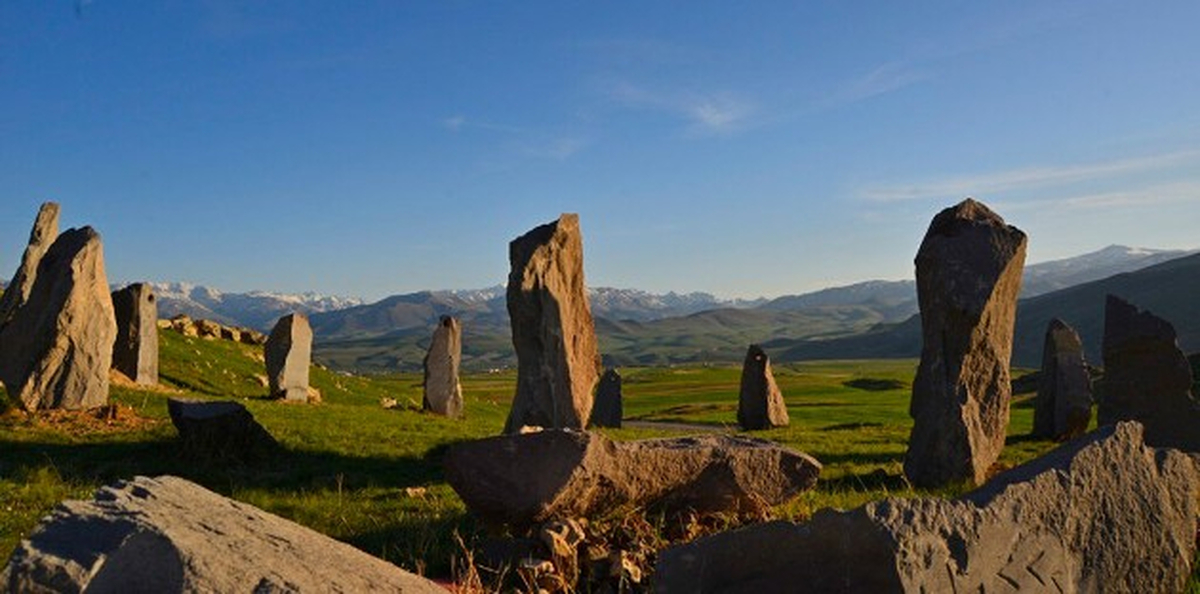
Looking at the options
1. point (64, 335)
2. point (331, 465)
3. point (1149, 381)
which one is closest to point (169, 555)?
point (331, 465)

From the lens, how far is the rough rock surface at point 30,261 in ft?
80.3

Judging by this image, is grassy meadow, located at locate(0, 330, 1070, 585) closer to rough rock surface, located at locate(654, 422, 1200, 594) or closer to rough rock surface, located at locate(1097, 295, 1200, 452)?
rough rock surface, located at locate(1097, 295, 1200, 452)

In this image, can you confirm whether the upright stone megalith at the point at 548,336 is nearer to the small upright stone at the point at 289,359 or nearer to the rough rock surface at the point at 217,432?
the rough rock surface at the point at 217,432

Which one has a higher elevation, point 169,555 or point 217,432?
point 169,555

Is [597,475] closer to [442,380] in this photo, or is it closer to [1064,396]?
[1064,396]

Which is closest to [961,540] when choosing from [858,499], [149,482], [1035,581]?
[1035,581]

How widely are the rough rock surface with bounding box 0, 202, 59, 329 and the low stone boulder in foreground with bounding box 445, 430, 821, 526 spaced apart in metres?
18.2

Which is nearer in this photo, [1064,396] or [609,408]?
[1064,396]

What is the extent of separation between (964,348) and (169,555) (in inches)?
584

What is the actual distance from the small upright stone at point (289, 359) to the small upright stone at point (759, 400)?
48.5 feet

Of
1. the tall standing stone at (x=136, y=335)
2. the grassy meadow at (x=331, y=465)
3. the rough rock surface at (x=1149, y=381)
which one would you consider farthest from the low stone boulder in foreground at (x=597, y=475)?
the tall standing stone at (x=136, y=335)

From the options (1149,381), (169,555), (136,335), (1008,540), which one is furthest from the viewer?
(136,335)

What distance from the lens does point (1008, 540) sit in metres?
5.29

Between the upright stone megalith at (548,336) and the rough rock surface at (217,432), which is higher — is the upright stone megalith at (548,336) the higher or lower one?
the higher one
